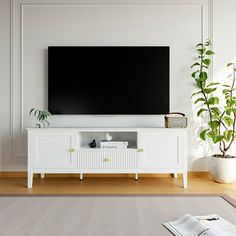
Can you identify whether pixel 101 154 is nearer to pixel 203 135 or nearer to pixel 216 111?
pixel 203 135

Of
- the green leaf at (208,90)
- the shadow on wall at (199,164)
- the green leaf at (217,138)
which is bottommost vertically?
the shadow on wall at (199,164)

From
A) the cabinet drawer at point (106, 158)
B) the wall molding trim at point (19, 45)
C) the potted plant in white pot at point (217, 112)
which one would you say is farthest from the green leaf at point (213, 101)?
the cabinet drawer at point (106, 158)

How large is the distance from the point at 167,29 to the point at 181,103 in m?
0.95

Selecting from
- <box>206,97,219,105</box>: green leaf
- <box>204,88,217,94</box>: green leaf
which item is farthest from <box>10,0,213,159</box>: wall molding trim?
<box>206,97,219,105</box>: green leaf

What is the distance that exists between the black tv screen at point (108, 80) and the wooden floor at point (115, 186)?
2.73 ft

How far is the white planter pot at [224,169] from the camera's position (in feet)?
10.5

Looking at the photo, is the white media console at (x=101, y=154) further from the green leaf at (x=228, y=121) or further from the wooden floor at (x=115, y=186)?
the green leaf at (x=228, y=121)

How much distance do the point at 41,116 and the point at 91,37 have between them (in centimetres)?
118

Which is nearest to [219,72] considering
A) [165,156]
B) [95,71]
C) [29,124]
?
[165,156]

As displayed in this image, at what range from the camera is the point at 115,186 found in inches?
124

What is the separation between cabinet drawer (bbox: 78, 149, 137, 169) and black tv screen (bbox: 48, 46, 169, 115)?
1.82ft

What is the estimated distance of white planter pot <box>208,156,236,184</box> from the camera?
3.19 metres

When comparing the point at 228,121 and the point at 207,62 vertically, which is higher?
the point at 207,62

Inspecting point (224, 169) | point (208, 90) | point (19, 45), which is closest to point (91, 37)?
point (19, 45)
